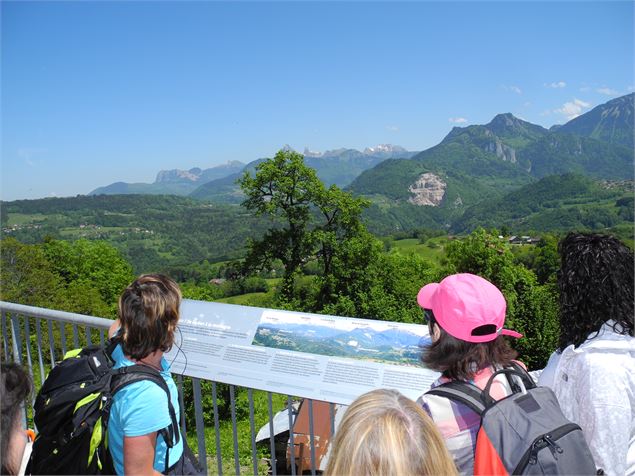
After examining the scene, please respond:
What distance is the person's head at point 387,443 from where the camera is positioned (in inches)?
51.9

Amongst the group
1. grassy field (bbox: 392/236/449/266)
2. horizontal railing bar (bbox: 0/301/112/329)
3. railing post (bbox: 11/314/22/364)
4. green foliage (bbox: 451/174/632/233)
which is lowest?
grassy field (bbox: 392/236/449/266)

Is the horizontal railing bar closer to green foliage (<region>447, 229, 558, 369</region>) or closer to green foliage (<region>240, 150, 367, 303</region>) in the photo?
green foliage (<region>240, 150, 367, 303</region>)

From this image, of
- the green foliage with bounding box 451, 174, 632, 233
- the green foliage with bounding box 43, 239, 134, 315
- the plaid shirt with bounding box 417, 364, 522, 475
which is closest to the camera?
the plaid shirt with bounding box 417, 364, 522, 475

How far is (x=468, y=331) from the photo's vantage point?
179 cm

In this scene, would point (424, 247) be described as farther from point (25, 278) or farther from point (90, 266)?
point (25, 278)

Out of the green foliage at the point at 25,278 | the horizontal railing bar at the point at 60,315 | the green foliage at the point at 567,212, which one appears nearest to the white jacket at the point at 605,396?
the horizontal railing bar at the point at 60,315

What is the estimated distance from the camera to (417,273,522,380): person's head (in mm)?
1785

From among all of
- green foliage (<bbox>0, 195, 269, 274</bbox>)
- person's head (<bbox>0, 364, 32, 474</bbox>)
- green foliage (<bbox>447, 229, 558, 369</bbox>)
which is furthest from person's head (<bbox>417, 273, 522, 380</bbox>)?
green foliage (<bbox>0, 195, 269, 274</bbox>)

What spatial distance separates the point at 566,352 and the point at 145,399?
174cm

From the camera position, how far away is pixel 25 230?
350 ft

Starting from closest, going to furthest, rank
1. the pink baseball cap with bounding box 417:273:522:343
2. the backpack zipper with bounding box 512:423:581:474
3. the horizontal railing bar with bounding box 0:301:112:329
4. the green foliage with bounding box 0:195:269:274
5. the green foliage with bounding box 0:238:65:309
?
the backpack zipper with bounding box 512:423:581:474, the pink baseball cap with bounding box 417:273:522:343, the horizontal railing bar with bounding box 0:301:112:329, the green foliage with bounding box 0:238:65:309, the green foliage with bounding box 0:195:269:274

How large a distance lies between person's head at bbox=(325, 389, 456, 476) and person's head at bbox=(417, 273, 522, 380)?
1.49 feet

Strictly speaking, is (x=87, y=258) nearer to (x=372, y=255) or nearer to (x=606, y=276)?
(x=372, y=255)

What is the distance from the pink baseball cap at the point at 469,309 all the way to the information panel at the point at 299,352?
0.32 m
